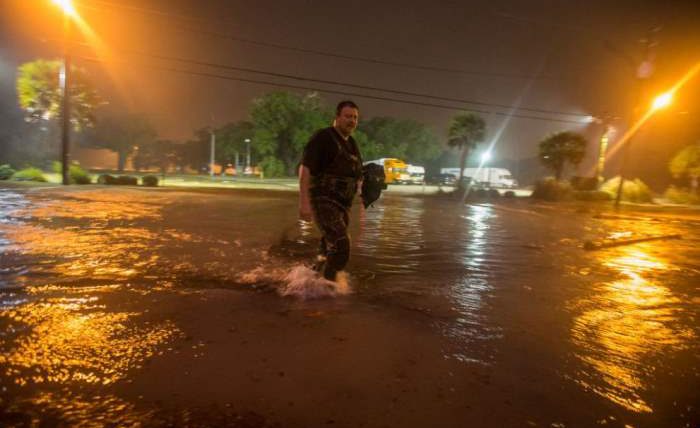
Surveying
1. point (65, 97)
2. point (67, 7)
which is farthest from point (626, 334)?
point (65, 97)

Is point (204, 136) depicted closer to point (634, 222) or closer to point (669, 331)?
point (634, 222)

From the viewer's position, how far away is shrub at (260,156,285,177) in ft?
183

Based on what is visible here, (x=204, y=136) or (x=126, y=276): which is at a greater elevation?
(x=204, y=136)

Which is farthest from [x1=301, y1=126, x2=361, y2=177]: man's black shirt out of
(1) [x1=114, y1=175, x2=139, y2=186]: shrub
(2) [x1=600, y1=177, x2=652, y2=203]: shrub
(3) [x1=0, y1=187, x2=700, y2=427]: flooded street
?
(2) [x1=600, y1=177, x2=652, y2=203]: shrub

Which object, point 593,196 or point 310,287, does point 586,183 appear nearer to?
point 593,196

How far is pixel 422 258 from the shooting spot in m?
6.28

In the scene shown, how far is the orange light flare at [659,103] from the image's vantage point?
940 inches

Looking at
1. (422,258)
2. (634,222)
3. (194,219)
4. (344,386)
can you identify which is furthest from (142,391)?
(634,222)

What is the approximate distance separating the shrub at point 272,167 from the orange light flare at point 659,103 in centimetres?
3728

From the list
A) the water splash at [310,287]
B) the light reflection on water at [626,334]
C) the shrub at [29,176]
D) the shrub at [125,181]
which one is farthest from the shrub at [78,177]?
the light reflection on water at [626,334]

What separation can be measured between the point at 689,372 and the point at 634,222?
528 inches

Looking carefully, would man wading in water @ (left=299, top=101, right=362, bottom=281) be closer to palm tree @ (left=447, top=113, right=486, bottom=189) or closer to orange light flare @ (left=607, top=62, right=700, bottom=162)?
orange light flare @ (left=607, top=62, right=700, bottom=162)

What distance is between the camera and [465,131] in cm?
3816

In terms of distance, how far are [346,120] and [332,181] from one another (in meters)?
0.57
